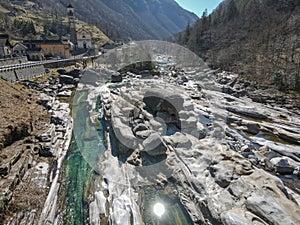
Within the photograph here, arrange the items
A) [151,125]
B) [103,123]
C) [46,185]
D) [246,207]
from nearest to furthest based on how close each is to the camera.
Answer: [246,207]
[46,185]
[151,125]
[103,123]

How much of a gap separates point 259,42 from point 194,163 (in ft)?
171

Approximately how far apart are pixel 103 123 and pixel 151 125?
6663mm

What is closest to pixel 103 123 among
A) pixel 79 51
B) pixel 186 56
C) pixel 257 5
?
pixel 186 56

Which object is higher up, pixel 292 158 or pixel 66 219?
pixel 292 158

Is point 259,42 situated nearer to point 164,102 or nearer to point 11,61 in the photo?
point 164,102

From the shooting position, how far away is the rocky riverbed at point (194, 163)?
10727mm

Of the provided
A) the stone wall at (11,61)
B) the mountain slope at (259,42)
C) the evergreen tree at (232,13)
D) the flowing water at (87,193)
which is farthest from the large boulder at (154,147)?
the evergreen tree at (232,13)

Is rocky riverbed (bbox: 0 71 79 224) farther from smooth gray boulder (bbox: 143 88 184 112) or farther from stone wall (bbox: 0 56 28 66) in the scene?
stone wall (bbox: 0 56 28 66)

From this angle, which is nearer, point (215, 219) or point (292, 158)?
point (215, 219)

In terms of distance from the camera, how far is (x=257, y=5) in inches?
3194

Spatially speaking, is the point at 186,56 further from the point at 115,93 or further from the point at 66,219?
the point at 66,219

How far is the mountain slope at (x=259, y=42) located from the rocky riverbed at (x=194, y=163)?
15.4 metres

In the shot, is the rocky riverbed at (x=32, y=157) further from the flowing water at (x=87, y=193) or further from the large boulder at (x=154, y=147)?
the large boulder at (x=154, y=147)

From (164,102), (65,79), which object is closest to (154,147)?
(164,102)
